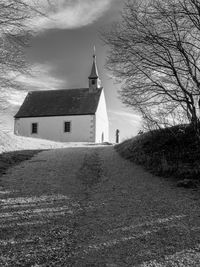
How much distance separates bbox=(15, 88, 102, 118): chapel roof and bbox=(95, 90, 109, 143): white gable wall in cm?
111

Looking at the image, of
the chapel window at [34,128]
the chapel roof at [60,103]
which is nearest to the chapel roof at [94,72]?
the chapel roof at [60,103]

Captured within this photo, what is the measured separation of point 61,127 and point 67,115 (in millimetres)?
1825

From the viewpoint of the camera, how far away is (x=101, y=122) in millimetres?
38406

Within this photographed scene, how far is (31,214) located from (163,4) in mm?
7053

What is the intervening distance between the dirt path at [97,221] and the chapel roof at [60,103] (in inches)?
1092

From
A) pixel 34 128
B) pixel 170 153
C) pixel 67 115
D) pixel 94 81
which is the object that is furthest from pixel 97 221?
pixel 94 81

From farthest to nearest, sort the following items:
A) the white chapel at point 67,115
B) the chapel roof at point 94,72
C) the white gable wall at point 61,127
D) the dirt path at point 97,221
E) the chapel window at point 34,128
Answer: the chapel roof at point 94,72
the chapel window at point 34,128
the white chapel at point 67,115
the white gable wall at point 61,127
the dirt path at point 97,221

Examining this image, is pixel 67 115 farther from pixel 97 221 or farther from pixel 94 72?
pixel 97 221

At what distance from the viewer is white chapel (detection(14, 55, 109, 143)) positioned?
116 feet

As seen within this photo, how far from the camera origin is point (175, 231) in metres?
4.46

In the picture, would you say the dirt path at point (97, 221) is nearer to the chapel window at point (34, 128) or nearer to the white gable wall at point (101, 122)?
the white gable wall at point (101, 122)

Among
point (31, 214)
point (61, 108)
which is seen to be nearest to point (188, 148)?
point (31, 214)

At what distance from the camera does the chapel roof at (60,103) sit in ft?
118

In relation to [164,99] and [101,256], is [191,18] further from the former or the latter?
[101,256]
